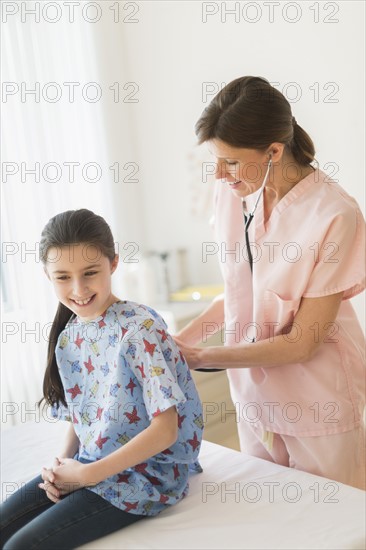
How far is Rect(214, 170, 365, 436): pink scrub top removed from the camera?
4.93 ft

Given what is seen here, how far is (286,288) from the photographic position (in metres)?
1.56

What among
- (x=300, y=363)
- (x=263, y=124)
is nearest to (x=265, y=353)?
(x=300, y=363)

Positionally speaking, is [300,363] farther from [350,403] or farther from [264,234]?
[264,234]

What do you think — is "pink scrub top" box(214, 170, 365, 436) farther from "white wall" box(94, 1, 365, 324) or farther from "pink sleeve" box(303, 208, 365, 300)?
"white wall" box(94, 1, 365, 324)

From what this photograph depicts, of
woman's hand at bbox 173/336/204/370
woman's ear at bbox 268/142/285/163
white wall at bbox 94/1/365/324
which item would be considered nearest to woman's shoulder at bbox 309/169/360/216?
woman's ear at bbox 268/142/285/163

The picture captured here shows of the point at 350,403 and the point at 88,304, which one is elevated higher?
the point at 88,304

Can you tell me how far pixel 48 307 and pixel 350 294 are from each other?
1552 mm

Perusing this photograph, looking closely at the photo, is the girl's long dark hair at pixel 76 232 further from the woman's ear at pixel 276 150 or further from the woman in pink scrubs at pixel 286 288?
the woman's ear at pixel 276 150

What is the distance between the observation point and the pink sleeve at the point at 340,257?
4.86 ft

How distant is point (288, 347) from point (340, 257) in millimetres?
241

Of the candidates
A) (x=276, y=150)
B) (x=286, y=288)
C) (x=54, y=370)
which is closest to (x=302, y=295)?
(x=286, y=288)

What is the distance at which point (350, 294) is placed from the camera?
158cm

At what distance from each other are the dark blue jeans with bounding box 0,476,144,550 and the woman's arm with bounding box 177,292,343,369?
0.38m

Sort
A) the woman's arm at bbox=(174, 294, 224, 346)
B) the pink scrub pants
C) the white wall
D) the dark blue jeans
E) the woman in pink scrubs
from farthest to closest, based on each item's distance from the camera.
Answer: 1. the white wall
2. the woman's arm at bbox=(174, 294, 224, 346)
3. the pink scrub pants
4. the woman in pink scrubs
5. the dark blue jeans
